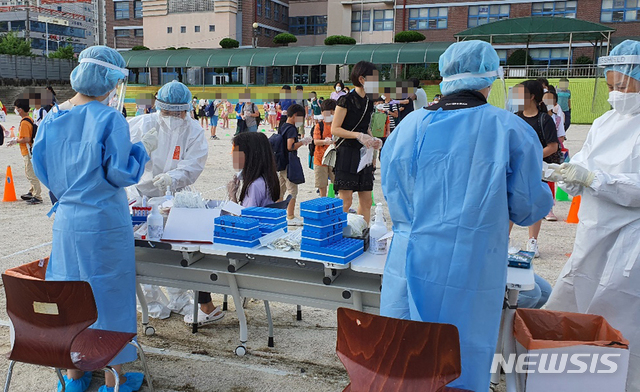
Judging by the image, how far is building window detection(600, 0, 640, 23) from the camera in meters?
35.2

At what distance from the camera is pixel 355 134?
5.20 m

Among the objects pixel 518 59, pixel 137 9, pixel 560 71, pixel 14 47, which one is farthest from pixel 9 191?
pixel 14 47

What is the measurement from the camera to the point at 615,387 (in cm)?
245

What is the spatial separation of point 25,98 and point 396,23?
36.8 m

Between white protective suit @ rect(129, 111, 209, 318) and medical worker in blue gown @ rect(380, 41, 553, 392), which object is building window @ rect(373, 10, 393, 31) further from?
medical worker in blue gown @ rect(380, 41, 553, 392)

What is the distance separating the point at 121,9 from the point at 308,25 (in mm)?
18720

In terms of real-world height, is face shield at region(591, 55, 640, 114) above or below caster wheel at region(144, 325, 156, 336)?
above

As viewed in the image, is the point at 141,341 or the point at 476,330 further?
the point at 141,341

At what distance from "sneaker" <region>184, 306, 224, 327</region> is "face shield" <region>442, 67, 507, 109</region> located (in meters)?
2.87

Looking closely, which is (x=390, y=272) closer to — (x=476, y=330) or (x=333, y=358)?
(x=476, y=330)

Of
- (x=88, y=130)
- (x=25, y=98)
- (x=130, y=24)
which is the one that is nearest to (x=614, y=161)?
(x=88, y=130)

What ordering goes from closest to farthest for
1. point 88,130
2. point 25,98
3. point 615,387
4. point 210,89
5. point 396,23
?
point 615,387, point 88,130, point 25,98, point 210,89, point 396,23

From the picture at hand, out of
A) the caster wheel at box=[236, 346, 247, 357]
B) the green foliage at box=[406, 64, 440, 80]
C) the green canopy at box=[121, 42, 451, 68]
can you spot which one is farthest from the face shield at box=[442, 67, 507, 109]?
the green canopy at box=[121, 42, 451, 68]

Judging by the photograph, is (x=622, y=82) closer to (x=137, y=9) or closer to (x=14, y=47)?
(x=137, y=9)
